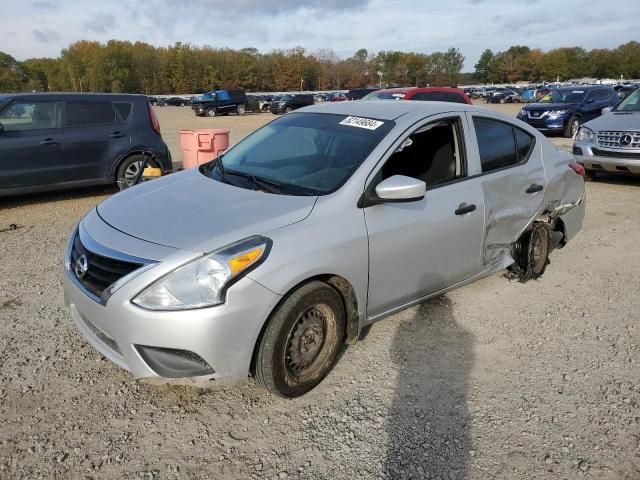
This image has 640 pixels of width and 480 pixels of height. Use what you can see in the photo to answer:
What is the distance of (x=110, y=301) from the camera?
2736mm

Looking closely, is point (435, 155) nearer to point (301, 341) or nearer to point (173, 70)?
point (301, 341)

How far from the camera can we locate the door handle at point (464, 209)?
3.84m

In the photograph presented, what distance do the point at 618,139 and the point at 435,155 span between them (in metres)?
6.34

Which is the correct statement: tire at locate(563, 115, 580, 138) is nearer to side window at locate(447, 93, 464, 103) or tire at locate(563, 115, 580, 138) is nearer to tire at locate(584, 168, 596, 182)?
side window at locate(447, 93, 464, 103)

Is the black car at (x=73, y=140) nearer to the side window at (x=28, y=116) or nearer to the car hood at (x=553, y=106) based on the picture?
the side window at (x=28, y=116)

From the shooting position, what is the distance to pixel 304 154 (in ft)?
12.7

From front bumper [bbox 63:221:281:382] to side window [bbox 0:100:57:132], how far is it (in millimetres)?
5936

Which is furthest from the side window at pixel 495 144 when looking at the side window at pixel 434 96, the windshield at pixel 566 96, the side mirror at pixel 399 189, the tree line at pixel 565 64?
the tree line at pixel 565 64

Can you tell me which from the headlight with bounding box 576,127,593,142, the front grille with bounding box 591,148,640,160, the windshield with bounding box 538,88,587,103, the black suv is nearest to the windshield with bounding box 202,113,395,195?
the front grille with bounding box 591,148,640,160

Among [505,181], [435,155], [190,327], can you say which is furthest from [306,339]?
[505,181]

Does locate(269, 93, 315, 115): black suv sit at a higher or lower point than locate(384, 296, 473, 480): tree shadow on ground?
higher

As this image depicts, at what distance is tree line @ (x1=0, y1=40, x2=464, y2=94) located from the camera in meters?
99.1

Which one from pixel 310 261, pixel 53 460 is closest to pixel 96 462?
pixel 53 460

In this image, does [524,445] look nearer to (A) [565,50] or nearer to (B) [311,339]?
(B) [311,339]
